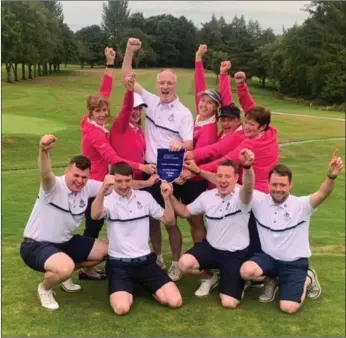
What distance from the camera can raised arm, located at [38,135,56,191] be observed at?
4.29 meters

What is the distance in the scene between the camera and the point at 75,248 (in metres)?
5.01

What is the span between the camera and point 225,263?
4.99 metres

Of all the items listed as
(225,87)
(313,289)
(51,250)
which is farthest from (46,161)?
(313,289)

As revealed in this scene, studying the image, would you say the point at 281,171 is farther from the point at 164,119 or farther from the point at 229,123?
the point at 164,119

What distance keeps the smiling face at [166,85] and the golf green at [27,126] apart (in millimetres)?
12988

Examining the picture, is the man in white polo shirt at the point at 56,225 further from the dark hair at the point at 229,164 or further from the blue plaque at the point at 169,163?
the dark hair at the point at 229,164

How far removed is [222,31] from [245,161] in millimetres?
51232

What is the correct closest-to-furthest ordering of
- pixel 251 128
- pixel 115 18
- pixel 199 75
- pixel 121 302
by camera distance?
pixel 121 302, pixel 251 128, pixel 199 75, pixel 115 18

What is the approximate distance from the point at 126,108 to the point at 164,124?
0.43m

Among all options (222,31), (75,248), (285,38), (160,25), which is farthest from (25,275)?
(285,38)

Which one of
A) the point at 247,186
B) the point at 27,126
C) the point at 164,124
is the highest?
the point at 164,124

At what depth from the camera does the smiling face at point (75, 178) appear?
4719 millimetres

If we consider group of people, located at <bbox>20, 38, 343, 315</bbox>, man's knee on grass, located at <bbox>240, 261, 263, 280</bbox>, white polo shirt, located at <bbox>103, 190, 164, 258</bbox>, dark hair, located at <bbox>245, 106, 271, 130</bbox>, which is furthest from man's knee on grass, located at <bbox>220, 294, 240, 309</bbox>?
dark hair, located at <bbox>245, 106, 271, 130</bbox>

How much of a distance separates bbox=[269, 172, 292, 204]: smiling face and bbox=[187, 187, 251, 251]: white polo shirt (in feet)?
0.85
